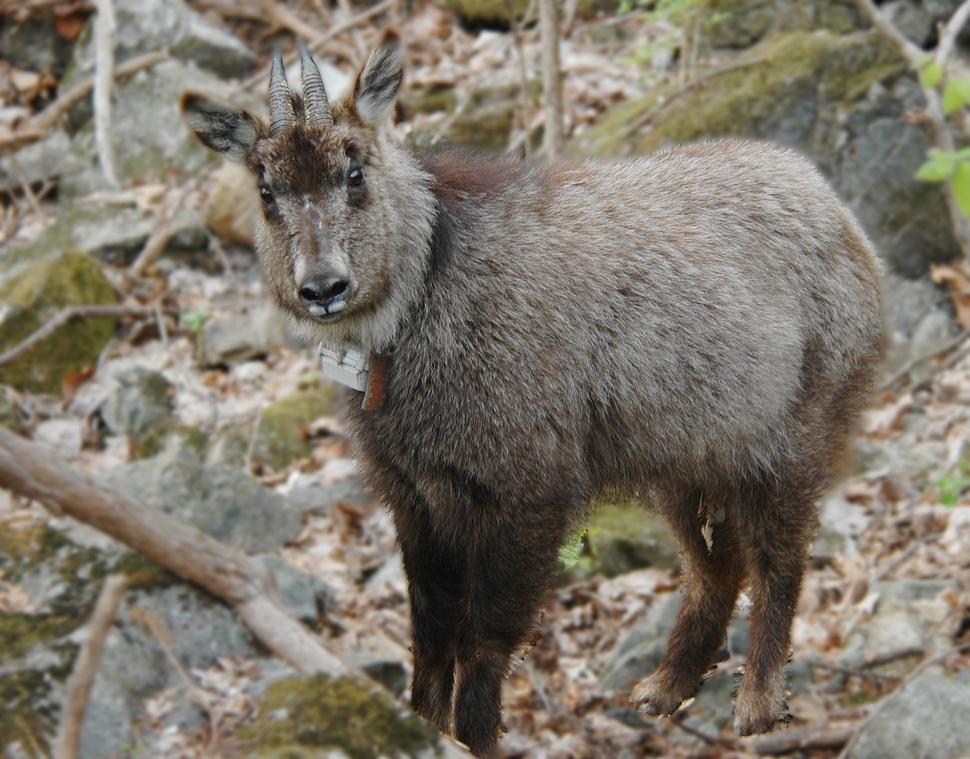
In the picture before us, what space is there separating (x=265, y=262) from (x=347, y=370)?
50 centimetres

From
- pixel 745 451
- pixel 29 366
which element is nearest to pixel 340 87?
pixel 29 366

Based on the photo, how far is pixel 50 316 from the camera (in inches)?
350

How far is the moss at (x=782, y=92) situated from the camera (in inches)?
312

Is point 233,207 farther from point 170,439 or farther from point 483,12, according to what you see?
point 483,12

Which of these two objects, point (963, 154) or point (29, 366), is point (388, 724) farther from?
point (29, 366)

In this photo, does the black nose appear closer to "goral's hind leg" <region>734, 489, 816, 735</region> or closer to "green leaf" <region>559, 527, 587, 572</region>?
"green leaf" <region>559, 527, 587, 572</region>

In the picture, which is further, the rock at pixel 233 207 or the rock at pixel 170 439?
the rock at pixel 233 207

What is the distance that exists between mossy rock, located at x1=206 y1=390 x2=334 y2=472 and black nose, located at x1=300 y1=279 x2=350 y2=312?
15.5 feet

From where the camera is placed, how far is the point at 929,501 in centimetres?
648

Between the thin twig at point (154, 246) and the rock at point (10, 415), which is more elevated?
the thin twig at point (154, 246)

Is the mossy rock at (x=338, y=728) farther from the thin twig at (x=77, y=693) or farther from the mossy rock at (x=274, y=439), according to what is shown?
the mossy rock at (x=274, y=439)

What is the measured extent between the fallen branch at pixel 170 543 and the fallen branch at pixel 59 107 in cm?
697

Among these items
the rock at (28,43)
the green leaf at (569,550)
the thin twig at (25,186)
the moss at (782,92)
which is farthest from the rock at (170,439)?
the rock at (28,43)

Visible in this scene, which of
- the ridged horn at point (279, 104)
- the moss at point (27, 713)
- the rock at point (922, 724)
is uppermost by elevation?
the ridged horn at point (279, 104)
